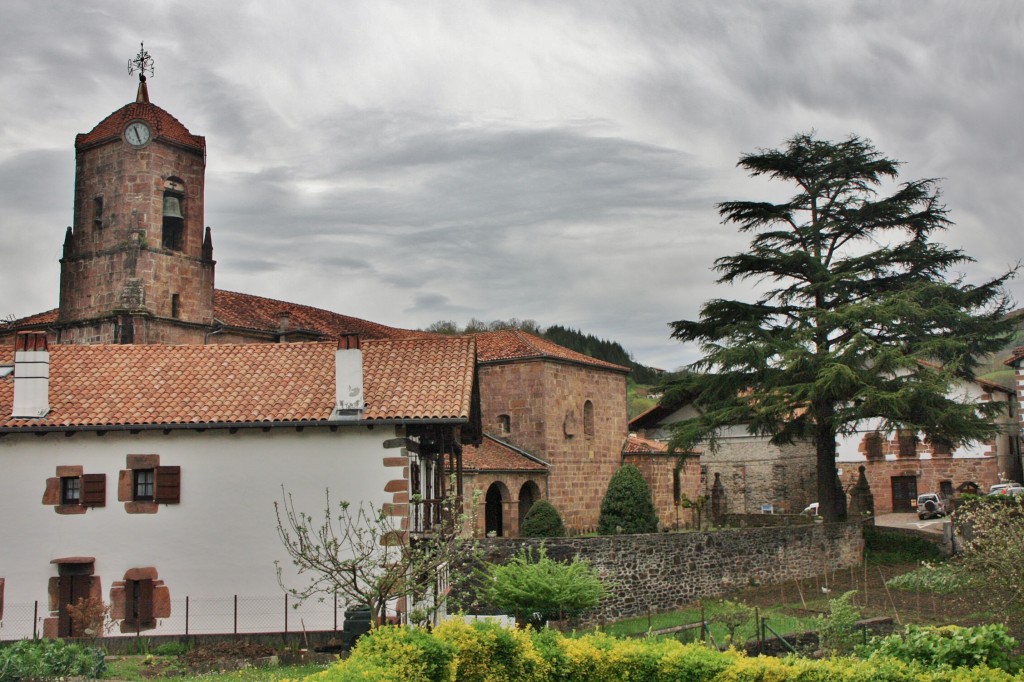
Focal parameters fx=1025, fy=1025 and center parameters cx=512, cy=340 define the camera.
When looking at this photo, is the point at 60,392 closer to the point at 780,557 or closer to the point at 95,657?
the point at 95,657

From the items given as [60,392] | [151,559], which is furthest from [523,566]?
[60,392]

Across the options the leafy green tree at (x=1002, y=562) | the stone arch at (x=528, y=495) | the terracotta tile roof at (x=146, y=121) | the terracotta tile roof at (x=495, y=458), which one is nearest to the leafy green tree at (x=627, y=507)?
the stone arch at (x=528, y=495)

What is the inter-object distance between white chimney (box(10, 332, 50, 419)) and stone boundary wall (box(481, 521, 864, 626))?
31.0 ft

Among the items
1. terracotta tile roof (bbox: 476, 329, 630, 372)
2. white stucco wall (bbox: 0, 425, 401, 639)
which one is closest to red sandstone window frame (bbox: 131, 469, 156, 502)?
white stucco wall (bbox: 0, 425, 401, 639)

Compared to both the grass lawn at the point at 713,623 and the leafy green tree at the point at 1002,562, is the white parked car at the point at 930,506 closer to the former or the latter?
the grass lawn at the point at 713,623

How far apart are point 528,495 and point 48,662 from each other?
69.1 feet

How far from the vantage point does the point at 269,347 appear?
2267 centimetres

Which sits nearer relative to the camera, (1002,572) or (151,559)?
(1002,572)

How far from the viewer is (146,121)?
31.2 meters

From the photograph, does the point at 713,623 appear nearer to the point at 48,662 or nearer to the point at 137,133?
the point at 48,662

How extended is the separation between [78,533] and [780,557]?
18383 millimetres

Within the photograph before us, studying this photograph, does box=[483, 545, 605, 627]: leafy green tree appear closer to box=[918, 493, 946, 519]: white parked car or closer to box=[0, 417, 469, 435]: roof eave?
box=[0, 417, 469, 435]: roof eave

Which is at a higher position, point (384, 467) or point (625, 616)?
point (384, 467)

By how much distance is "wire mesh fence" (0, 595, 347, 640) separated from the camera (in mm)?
19000
